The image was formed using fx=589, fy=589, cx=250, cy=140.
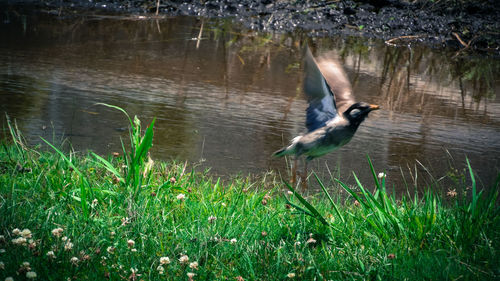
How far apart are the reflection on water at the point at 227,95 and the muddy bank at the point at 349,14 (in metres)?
1.11

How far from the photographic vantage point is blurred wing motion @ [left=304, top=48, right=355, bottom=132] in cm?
325

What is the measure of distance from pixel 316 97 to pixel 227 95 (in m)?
2.27

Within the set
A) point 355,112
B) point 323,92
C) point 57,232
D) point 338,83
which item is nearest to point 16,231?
point 57,232

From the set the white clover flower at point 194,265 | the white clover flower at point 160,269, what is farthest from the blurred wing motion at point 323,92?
the white clover flower at point 160,269

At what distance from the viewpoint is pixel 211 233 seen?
113 inches

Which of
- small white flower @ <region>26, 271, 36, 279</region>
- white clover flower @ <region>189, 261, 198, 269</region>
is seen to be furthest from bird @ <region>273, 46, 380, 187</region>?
small white flower @ <region>26, 271, 36, 279</region>

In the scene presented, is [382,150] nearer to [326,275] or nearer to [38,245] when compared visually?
[326,275]

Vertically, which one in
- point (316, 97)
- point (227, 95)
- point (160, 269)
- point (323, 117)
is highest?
point (316, 97)

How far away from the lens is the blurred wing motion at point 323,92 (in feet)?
10.7

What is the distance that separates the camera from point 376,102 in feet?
18.8

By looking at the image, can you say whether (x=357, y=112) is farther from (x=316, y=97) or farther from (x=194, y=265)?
(x=194, y=265)

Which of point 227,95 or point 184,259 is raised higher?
point 227,95

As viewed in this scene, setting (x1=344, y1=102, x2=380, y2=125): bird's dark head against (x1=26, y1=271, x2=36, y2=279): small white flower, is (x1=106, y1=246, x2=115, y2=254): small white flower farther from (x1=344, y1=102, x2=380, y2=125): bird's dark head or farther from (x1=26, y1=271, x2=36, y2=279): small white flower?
(x1=344, y1=102, x2=380, y2=125): bird's dark head

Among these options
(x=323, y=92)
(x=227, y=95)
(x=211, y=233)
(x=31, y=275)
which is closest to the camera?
(x=31, y=275)
